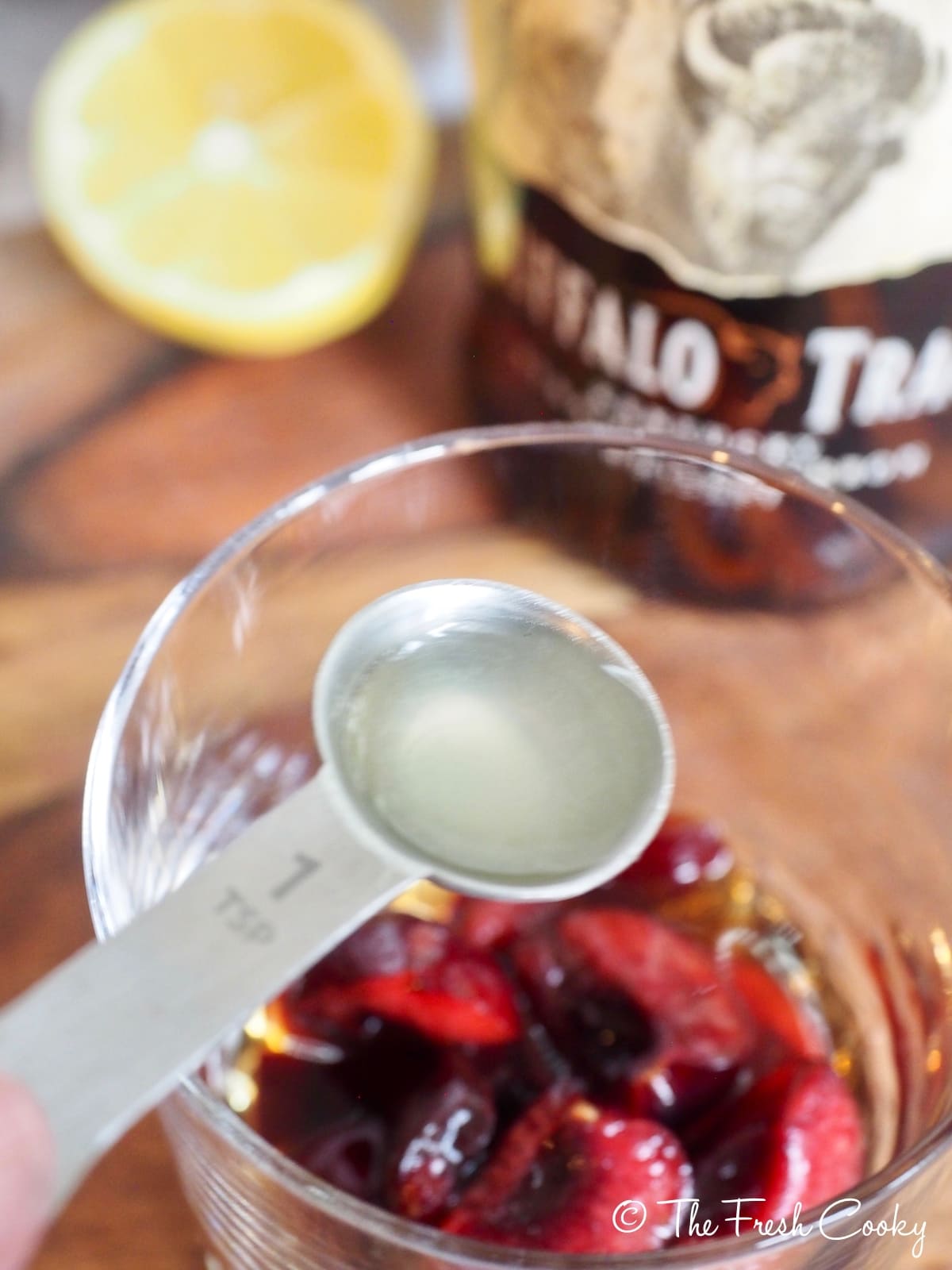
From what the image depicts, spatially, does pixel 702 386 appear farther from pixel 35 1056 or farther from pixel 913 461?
pixel 35 1056

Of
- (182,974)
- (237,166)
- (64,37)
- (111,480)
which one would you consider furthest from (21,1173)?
(64,37)

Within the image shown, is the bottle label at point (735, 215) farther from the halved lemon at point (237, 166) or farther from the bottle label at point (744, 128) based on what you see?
the halved lemon at point (237, 166)

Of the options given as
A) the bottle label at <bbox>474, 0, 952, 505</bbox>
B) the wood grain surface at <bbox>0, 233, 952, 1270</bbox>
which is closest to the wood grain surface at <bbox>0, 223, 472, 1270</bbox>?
the wood grain surface at <bbox>0, 233, 952, 1270</bbox>

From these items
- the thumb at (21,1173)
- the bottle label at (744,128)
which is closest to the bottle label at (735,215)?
the bottle label at (744,128)

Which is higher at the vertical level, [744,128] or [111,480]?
[744,128]

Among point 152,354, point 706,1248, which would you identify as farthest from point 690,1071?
point 152,354

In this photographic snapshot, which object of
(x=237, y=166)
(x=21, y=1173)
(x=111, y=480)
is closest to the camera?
(x=21, y=1173)

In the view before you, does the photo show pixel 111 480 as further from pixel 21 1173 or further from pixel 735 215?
pixel 21 1173
